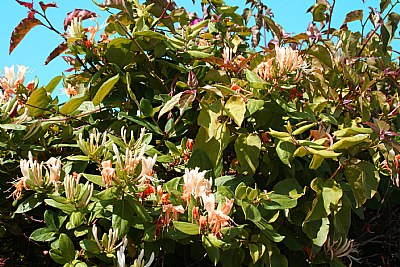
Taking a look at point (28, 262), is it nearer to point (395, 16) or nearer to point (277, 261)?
point (277, 261)

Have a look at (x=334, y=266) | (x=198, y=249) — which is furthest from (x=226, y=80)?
(x=334, y=266)

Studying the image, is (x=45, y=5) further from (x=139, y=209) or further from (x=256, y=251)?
(x=256, y=251)

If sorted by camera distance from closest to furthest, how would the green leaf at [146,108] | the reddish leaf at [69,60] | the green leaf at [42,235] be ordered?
the green leaf at [42,235]
the green leaf at [146,108]
the reddish leaf at [69,60]

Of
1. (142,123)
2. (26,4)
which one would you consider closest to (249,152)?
(142,123)

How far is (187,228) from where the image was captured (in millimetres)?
1110

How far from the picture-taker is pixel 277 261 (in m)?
1.33

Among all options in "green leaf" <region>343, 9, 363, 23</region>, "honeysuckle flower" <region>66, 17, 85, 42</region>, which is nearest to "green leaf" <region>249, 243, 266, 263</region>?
"honeysuckle flower" <region>66, 17, 85, 42</region>

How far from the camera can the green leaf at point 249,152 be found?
133 centimetres

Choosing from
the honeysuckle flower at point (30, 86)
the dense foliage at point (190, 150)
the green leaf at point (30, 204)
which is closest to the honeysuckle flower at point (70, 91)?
the dense foliage at point (190, 150)

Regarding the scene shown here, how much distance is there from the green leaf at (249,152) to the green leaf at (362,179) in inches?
9.3

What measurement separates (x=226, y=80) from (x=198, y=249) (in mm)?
481

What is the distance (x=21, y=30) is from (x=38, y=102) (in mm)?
248

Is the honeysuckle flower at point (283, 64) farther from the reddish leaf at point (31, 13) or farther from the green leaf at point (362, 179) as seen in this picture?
the reddish leaf at point (31, 13)

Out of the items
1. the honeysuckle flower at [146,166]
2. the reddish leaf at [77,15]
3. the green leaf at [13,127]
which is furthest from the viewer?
the reddish leaf at [77,15]
